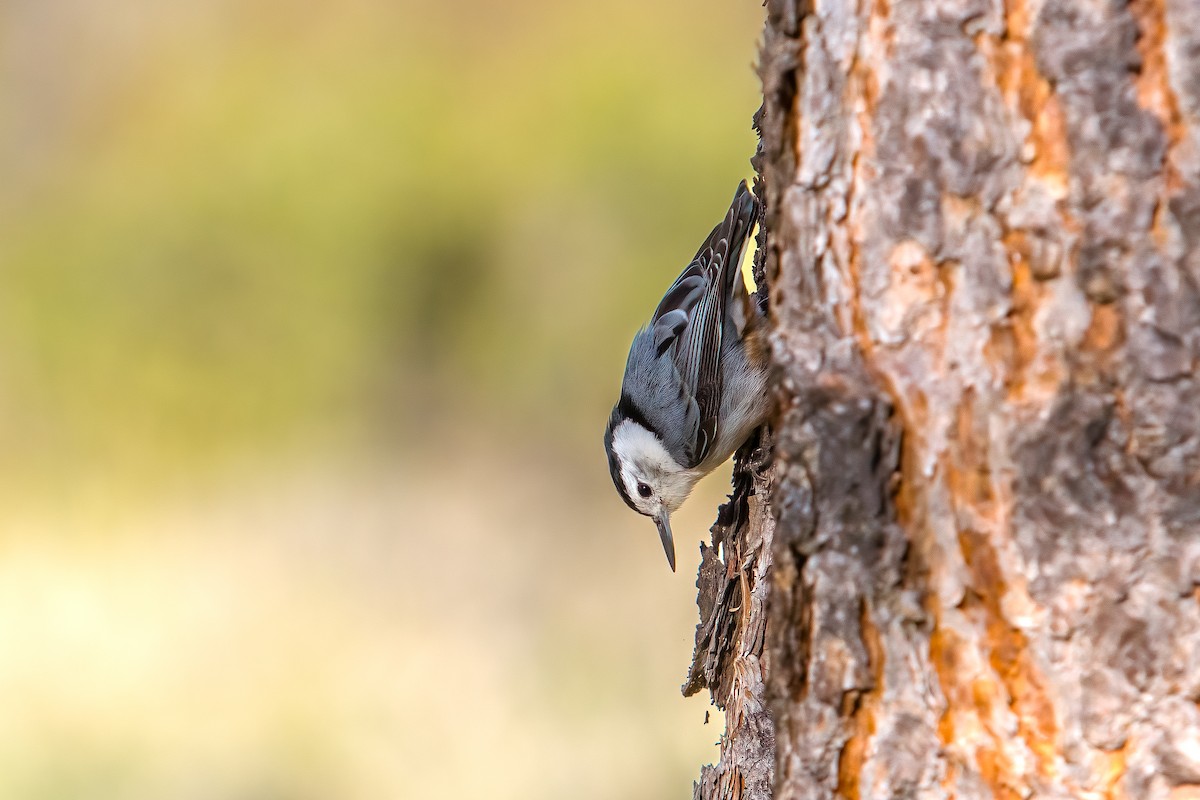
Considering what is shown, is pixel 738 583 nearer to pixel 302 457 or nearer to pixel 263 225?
pixel 302 457

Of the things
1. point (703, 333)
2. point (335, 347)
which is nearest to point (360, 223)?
point (335, 347)

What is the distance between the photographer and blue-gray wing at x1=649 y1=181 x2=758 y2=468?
9.78 ft

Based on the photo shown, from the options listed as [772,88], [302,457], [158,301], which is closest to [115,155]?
[158,301]

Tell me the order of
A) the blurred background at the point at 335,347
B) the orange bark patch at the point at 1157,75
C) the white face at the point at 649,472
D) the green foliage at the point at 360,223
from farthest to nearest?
the green foliage at the point at 360,223, the blurred background at the point at 335,347, the white face at the point at 649,472, the orange bark patch at the point at 1157,75

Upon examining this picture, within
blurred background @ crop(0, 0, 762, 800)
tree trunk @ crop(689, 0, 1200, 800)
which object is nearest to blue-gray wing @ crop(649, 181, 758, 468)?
blurred background @ crop(0, 0, 762, 800)

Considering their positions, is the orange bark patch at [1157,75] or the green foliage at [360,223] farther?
the green foliage at [360,223]

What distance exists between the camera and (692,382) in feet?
10.0

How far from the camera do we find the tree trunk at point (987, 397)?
3.36ft

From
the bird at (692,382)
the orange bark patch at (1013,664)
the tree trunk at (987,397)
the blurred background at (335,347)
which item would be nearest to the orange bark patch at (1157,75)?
the tree trunk at (987,397)

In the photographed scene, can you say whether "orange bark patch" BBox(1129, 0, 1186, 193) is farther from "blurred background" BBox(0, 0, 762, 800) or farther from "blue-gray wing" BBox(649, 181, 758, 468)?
"blurred background" BBox(0, 0, 762, 800)

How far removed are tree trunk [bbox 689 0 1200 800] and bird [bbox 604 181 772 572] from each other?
64.6 inches

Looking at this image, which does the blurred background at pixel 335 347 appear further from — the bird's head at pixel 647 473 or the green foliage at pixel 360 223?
the bird's head at pixel 647 473

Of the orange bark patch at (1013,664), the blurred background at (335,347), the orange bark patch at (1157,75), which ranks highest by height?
the blurred background at (335,347)

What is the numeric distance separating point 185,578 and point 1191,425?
4512mm
